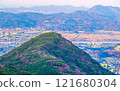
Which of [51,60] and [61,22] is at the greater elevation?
[51,60]

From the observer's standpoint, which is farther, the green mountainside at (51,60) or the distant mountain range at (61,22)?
the distant mountain range at (61,22)

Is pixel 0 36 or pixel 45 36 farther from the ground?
pixel 45 36

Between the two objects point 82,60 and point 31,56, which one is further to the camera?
point 82,60

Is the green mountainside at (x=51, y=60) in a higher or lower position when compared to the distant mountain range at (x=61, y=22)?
higher

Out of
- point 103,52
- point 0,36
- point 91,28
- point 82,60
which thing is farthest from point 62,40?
point 91,28

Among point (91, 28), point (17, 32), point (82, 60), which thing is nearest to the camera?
point (82, 60)

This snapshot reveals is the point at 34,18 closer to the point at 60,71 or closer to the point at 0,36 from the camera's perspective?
the point at 0,36

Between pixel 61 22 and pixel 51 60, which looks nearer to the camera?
pixel 51 60

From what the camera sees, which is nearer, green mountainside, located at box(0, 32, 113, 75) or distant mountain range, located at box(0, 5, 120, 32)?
green mountainside, located at box(0, 32, 113, 75)
